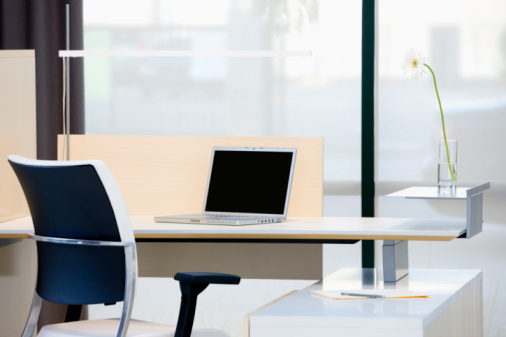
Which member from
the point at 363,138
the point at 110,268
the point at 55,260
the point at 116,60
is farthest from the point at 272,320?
the point at 116,60

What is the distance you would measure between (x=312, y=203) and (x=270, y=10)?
5.12 ft

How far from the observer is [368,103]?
14.3 ft

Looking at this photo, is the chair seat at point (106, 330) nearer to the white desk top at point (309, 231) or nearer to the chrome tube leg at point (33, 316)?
the chrome tube leg at point (33, 316)

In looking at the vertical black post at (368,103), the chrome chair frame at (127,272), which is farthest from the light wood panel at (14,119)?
the vertical black post at (368,103)

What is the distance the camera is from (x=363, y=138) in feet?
14.4

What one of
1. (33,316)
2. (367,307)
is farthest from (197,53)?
(367,307)

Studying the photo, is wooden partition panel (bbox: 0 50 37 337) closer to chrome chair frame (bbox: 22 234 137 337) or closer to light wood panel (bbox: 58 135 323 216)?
light wood panel (bbox: 58 135 323 216)

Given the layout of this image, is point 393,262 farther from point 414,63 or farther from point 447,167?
point 414,63

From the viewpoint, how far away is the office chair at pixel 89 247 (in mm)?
2125

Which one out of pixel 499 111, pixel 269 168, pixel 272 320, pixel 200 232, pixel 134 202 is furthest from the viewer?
pixel 499 111

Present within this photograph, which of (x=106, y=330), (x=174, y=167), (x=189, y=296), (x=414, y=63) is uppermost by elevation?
(x=414, y=63)

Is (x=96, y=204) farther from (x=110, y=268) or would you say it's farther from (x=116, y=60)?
(x=116, y=60)

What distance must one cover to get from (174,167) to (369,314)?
138cm

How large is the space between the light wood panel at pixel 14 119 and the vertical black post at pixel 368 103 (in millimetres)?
1804
